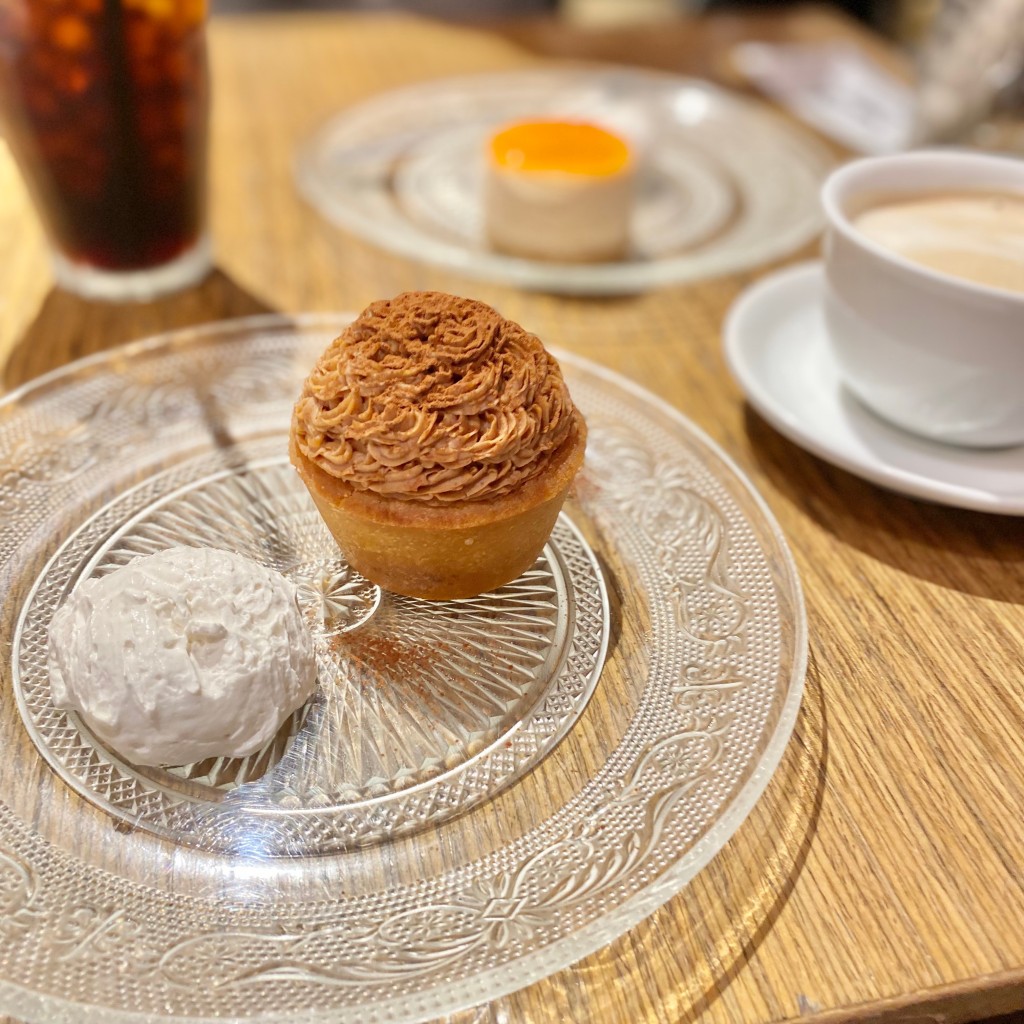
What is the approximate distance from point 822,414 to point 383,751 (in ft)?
2.18

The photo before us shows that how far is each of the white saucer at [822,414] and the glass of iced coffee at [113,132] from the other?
760mm

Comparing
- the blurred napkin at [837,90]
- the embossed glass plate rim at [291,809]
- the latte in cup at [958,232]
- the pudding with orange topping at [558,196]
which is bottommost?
the embossed glass plate rim at [291,809]

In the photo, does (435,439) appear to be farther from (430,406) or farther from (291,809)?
(291,809)

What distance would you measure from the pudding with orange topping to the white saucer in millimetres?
318

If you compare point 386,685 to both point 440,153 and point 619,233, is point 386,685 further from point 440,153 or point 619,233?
point 440,153

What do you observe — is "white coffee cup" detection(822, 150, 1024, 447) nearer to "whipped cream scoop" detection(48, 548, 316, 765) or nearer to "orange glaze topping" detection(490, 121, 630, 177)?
"orange glaze topping" detection(490, 121, 630, 177)

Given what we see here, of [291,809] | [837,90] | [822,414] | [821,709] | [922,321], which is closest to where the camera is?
[291,809]

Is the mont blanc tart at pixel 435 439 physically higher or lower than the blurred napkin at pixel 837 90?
lower

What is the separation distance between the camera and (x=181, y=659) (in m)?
0.74

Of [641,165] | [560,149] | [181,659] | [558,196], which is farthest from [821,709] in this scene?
[641,165]

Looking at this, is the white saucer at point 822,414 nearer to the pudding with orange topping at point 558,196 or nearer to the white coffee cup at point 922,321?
the white coffee cup at point 922,321

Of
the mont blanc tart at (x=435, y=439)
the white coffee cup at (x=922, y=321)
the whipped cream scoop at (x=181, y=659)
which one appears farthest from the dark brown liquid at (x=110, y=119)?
the white coffee cup at (x=922, y=321)

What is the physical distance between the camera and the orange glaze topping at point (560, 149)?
1.51m

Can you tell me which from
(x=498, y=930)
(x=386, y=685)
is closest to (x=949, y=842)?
(x=498, y=930)
